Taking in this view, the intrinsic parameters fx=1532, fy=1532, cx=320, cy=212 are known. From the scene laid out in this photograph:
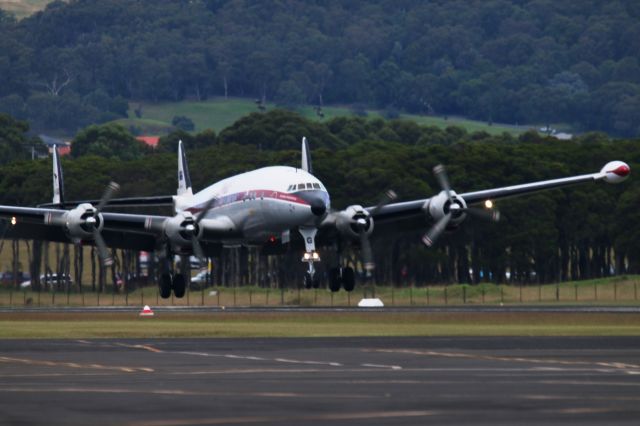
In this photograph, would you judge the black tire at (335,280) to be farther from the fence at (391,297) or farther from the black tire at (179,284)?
the fence at (391,297)

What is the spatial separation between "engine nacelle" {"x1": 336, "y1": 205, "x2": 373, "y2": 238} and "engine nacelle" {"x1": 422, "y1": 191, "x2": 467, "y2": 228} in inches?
116

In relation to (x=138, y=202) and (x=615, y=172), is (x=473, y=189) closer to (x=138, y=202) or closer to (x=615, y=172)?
(x=138, y=202)

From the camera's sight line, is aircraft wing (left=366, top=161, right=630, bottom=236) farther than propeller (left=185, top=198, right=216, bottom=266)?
No

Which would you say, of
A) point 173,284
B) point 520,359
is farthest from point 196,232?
point 520,359

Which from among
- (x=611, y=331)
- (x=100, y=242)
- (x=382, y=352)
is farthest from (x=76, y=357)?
(x=100, y=242)

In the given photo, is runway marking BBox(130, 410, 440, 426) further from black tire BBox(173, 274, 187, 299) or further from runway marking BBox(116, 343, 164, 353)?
black tire BBox(173, 274, 187, 299)

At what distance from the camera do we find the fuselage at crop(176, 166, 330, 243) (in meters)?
65.9

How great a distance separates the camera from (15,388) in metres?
31.8

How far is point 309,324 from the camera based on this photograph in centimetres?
6769

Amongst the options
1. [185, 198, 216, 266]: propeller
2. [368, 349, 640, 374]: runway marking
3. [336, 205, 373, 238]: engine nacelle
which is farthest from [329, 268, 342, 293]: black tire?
[368, 349, 640, 374]: runway marking

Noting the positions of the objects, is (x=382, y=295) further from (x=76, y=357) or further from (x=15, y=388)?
(x=15, y=388)

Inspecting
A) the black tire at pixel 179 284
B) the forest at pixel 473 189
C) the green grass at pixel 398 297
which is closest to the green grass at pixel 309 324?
the black tire at pixel 179 284

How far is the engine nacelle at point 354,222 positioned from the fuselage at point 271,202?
1164mm

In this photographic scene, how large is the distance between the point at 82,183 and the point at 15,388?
122085 mm
